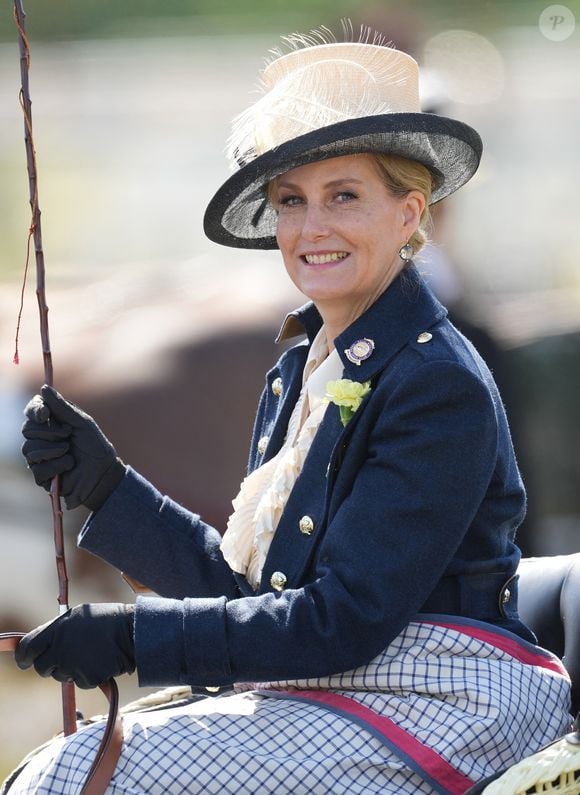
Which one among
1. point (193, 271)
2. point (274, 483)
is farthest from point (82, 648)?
point (193, 271)

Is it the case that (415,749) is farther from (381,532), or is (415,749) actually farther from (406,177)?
(406,177)

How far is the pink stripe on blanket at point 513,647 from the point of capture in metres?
1.78

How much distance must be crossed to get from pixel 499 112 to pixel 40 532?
2.10 meters

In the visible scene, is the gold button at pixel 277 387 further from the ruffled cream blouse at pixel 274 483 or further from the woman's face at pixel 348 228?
the woman's face at pixel 348 228

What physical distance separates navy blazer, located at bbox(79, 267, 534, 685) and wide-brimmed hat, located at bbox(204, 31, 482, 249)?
253 mm

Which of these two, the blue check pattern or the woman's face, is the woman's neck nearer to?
the woman's face

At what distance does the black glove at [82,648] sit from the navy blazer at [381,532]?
4 centimetres

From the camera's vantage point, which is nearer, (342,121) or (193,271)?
(342,121)

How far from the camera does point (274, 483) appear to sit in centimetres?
196

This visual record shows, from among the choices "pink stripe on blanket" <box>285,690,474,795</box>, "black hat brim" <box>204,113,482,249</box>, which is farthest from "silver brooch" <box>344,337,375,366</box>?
"pink stripe on blanket" <box>285,690,474,795</box>

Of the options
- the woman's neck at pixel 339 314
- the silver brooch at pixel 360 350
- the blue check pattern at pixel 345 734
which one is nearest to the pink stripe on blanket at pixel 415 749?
the blue check pattern at pixel 345 734

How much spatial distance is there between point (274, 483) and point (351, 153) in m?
0.56

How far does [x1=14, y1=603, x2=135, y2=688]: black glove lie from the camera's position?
1.68m

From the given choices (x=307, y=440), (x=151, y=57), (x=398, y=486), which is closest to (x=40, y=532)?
(x=151, y=57)
